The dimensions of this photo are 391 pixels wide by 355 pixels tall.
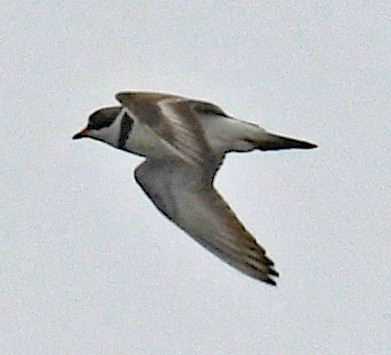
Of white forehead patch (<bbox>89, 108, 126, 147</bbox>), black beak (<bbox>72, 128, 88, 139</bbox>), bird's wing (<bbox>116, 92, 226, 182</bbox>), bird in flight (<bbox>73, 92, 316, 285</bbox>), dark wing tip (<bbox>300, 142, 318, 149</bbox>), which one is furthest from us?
black beak (<bbox>72, 128, 88, 139</bbox>)

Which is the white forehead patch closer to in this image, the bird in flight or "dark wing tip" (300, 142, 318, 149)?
the bird in flight

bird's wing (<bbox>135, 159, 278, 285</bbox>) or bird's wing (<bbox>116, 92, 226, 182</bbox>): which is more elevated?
bird's wing (<bbox>116, 92, 226, 182</bbox>)

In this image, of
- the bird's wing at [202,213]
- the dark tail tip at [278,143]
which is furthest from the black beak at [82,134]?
the dark tail tip at [278,143]

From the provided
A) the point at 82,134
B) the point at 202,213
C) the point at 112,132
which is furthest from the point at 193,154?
the point at 82,134

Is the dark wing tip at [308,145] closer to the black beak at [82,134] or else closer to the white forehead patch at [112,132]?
the white forehead patch at [112,132]

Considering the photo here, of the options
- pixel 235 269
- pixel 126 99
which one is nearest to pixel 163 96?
pixel 126 99

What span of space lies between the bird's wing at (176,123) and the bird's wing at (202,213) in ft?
0.69

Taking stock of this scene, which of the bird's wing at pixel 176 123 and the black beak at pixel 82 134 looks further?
the black beak at pixel 82 134

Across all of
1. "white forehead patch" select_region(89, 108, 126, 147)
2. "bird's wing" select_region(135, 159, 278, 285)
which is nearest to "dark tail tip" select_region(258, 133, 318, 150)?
"bird's wing" select_region(135, 159, 278, 285)

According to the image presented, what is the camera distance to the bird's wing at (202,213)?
1159cm

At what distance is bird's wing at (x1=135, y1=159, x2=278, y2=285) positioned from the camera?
11.6 m

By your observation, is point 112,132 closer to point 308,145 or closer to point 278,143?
point 278,143

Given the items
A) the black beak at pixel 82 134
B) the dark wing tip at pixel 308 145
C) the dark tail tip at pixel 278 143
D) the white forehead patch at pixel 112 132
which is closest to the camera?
the dark wing tip at pixel 308 145

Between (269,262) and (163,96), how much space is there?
173 cm
